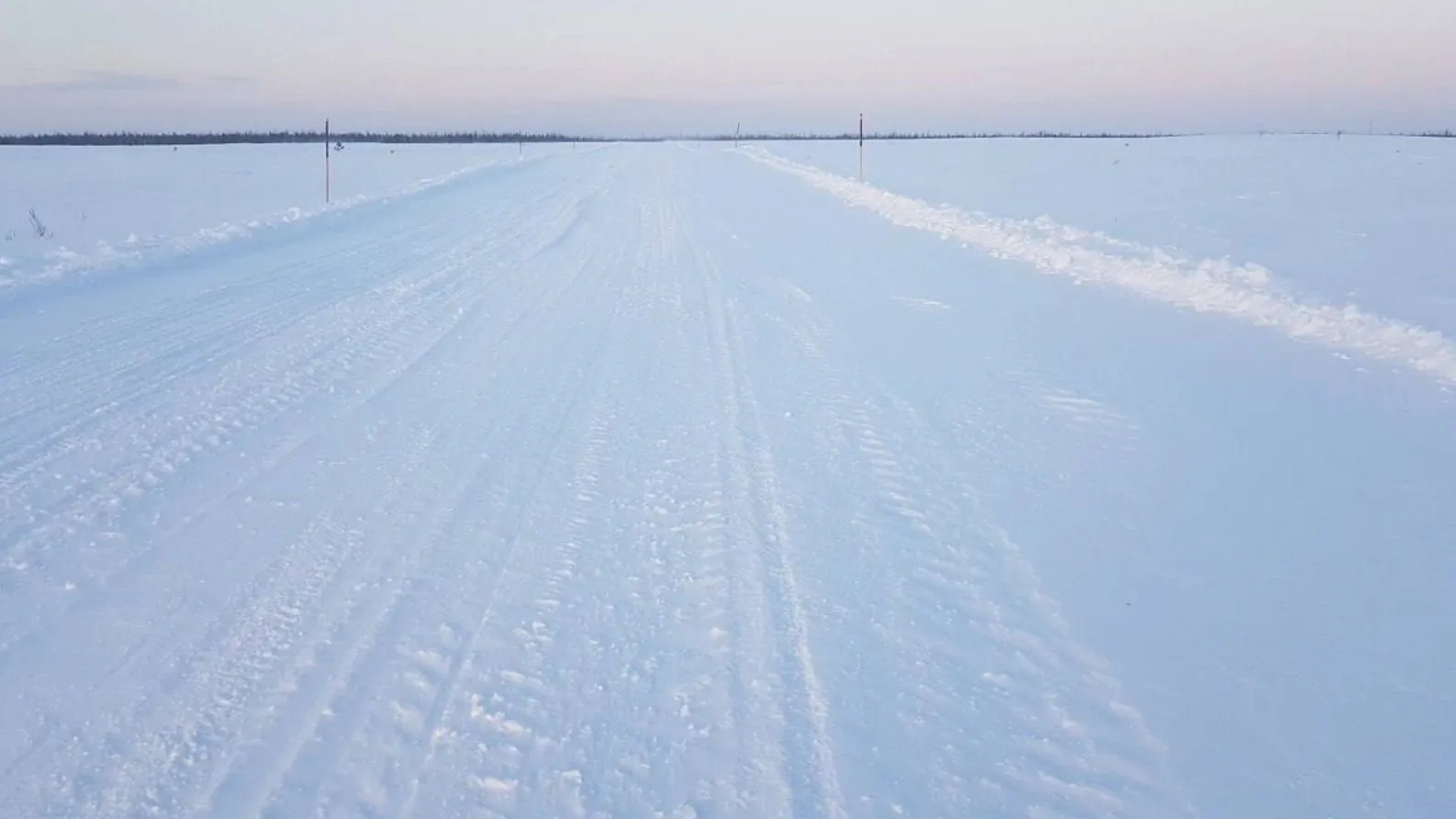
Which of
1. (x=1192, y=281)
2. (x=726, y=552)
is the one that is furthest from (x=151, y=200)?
(x=726, y=552)

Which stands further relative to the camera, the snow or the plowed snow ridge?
the snow

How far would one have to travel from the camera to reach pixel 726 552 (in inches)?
179

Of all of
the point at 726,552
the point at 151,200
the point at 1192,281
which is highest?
the point at 151,200

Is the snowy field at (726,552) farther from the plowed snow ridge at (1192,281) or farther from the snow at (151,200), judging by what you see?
the snow at (151,200)

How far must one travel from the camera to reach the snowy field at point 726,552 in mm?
3105

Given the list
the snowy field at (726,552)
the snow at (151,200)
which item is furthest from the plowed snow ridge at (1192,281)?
the snow at (151,200)

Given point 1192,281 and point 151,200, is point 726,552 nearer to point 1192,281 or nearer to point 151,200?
point 1192,281

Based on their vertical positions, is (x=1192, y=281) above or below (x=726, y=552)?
above

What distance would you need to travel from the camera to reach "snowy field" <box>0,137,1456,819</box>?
3105mm

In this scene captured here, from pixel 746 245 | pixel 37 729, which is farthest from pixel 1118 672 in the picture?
pixel 746 245

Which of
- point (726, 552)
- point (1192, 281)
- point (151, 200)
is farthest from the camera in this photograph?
point (151, 200)

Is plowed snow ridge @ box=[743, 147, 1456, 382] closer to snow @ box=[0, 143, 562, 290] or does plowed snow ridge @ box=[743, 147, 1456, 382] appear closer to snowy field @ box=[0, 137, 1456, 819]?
snowy field @ box=[0, 137, 1456, 819]

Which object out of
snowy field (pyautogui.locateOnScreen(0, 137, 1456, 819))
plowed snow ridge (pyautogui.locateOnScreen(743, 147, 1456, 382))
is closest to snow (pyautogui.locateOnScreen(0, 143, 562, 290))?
snowy field (pyautogui.locateOnScreen(0, 137, 1456, 819))

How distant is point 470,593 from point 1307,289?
9.42 meters
